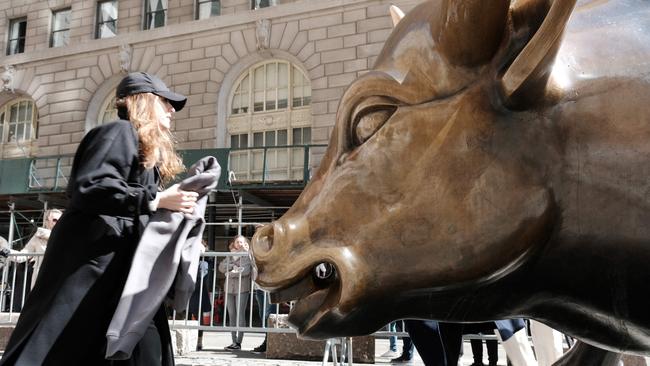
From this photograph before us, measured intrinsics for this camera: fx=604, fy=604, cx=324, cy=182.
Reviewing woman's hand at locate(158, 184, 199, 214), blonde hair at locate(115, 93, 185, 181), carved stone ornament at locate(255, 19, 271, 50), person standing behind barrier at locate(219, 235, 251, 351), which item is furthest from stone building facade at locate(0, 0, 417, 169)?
woman's hand at locate(158, 184, 199, 214)

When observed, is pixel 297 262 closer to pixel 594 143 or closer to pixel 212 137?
pixel 594 143

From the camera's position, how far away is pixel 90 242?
2363 millimetres

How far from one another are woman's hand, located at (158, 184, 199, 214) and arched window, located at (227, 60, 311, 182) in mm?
16409

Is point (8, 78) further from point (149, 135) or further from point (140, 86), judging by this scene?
point (149, 135)

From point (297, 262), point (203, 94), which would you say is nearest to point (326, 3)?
point (203, 94)

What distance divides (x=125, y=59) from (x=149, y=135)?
20480 mm

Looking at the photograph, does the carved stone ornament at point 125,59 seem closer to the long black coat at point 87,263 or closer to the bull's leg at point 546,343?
the bull's leg at point 546,343

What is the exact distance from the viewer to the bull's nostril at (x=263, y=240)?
1195 millimetres

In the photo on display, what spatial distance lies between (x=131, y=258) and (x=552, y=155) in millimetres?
1870

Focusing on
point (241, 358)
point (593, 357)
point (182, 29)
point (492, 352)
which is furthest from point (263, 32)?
point (593, 357)

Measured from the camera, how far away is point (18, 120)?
23531 mm

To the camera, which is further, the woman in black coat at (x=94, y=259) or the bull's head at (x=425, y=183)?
the woman in black coat at (x=94, y=259)

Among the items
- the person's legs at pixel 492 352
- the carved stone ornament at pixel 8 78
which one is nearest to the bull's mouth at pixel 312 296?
the person's legs at pixel 492 352

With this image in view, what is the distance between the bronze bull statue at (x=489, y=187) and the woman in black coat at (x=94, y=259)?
1.36m
